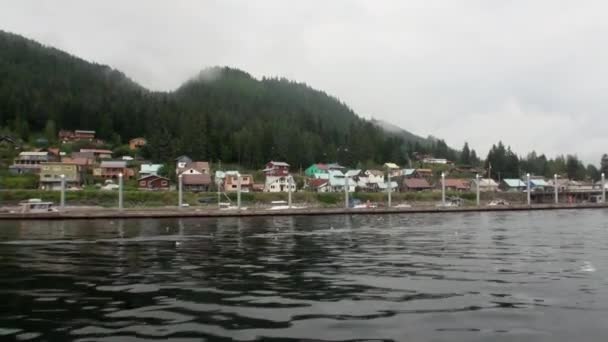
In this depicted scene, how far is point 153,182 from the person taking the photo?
3489 inches

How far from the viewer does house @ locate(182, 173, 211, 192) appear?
87625 mm

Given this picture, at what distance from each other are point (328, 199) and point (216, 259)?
7152 cm

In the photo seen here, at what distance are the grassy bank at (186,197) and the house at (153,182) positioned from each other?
9.79 metres

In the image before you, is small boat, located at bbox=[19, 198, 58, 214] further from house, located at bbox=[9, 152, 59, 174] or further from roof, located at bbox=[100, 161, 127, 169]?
house, located at bbox=[9, 152, 59, 174]

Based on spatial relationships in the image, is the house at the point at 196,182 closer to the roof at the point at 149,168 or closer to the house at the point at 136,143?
the roof at the point at 149,168

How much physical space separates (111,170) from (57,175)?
1437 centimetres

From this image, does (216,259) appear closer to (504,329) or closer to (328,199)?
(504,329)

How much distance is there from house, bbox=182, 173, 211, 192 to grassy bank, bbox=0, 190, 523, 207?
6.40 meters

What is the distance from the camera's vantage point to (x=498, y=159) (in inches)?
5674

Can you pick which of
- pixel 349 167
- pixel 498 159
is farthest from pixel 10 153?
pixel 498 159

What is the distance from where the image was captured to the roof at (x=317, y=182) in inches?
4008

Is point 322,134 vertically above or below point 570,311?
above

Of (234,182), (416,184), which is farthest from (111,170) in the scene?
(416,184)

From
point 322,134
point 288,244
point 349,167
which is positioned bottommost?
point 288,244
